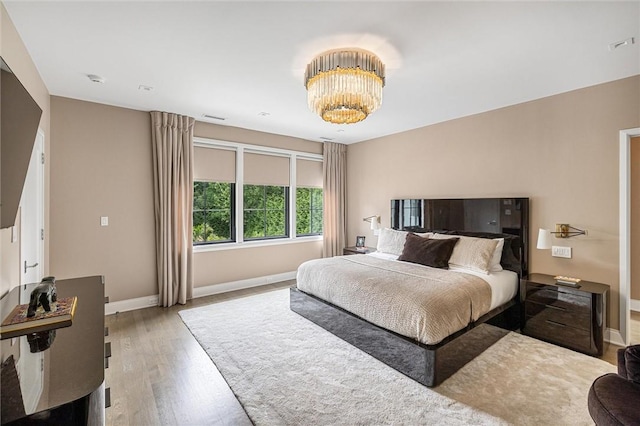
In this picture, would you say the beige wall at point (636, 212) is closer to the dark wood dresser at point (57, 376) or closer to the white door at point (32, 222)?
the dark wood dresser at point (57, 376)

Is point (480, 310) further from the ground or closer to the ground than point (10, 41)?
closer to the ground

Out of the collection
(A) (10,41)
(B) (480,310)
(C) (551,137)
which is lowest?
(B) (480,310)

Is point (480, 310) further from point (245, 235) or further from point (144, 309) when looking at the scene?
point (144, 309)

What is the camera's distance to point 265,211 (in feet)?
17.3

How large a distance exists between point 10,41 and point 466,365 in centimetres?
425

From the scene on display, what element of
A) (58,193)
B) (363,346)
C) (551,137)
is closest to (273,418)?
(363,346)

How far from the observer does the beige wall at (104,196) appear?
343 centimetres

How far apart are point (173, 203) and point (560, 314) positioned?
469 centimetres

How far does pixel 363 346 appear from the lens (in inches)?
110

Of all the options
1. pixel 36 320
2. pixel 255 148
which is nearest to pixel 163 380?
pixel 36 320

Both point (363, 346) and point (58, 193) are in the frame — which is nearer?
point (363, 346)

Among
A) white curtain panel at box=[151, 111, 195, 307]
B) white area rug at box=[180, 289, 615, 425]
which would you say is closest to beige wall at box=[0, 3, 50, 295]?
white curtain panel at box=[151, 111, 195, 307]

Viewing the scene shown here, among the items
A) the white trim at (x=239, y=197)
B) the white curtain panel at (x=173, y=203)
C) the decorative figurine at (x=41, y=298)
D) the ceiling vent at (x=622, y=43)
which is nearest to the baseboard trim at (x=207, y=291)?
the white curtain panel at (x=173, y=203)

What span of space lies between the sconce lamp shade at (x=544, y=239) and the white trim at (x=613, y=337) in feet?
3.18
